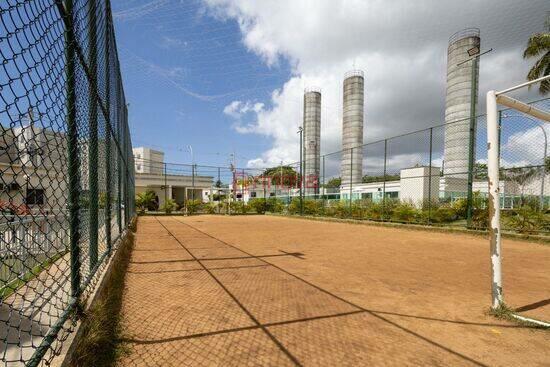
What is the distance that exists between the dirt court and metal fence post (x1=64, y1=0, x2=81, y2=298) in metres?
0.82

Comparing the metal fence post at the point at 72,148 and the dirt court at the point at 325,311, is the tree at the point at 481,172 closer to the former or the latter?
the dirt court at the point at 325,311

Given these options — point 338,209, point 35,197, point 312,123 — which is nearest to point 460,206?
point 338,209

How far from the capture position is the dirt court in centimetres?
244

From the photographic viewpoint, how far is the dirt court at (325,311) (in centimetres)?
244

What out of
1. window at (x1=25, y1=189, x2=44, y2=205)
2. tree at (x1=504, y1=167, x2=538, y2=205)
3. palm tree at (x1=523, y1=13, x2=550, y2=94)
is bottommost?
window at (x1=25, y1=189, x2=44, y2=205)

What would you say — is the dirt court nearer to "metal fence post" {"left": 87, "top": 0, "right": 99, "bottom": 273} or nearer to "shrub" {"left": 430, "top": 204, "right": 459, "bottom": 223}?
"metal fence post" {"left": 87, "top": 0, "right": 99, "bottom": 273}

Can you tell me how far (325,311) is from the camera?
333 cm

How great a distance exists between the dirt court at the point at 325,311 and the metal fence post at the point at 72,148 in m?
0.82

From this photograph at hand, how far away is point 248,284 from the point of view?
14.0ft

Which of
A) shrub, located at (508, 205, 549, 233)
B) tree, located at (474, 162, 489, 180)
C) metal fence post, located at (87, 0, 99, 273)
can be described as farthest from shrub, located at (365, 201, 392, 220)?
metal fence post, located at (87, 0, 99, 273)

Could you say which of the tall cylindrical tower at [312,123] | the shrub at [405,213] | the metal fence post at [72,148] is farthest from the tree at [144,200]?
the tall cylindrical tower at [312,123]

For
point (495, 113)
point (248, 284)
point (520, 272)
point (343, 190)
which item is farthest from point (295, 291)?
point (343, 190)

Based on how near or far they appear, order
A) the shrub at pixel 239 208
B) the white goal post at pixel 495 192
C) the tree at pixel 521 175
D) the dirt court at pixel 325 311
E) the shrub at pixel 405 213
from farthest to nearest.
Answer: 1. the shrub at pixel 239 208
2. the shrub at pixel 405 213
3. the tree at pixel 521 175
4. the white goal post at pixel 495 192
5. the dirt court at pixel 325 311

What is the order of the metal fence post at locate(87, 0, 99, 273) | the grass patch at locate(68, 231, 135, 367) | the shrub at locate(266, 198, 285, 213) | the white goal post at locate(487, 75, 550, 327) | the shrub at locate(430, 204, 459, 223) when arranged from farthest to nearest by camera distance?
the shrub at locate(266, 198, 285, 213), the shrub at locate(430, 204, 459, 223), the white goal post at locate(487, 75, 550, 327), the metal fence post at locate(87, 0, 99, 273), the grass patch at locate(68, 231, 135, 367)
